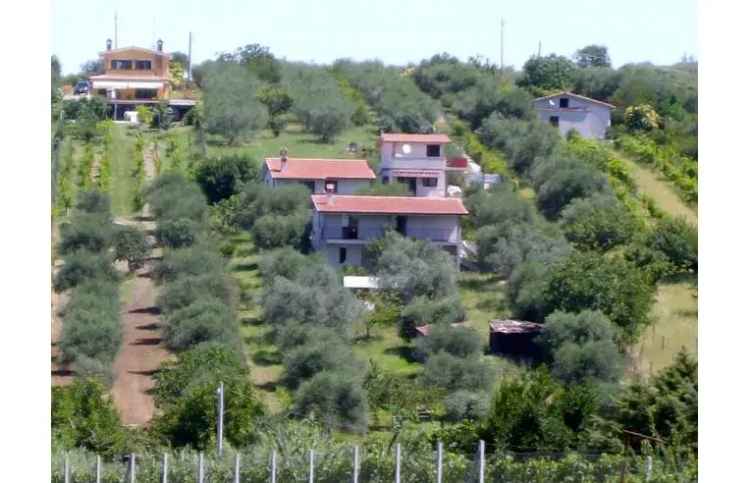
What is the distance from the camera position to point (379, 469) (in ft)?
15.9

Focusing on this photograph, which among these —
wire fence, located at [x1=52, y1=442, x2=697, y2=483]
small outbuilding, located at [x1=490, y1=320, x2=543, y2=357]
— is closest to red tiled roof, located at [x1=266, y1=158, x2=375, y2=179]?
small outbuilding, located at [x1=490, y1=320, x2=543, y2=357]

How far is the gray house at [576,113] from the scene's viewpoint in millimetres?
16125

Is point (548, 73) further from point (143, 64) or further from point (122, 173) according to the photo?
point (122, 173)

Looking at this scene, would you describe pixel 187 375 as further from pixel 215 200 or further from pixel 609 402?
pixel 215 200

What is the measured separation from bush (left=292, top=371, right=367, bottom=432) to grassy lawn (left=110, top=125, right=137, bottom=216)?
212 inches

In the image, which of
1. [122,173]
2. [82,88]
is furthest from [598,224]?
[82,88]

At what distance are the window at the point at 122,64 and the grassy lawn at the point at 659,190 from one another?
5605mm

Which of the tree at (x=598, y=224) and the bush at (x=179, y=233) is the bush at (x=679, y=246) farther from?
the bush at (x=179, y=233)

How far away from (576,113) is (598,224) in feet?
15.9

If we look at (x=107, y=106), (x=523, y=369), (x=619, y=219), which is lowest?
(x=523, y=369)

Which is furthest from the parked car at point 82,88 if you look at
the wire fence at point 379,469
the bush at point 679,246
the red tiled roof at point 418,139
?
the wire fence at point 379,469
